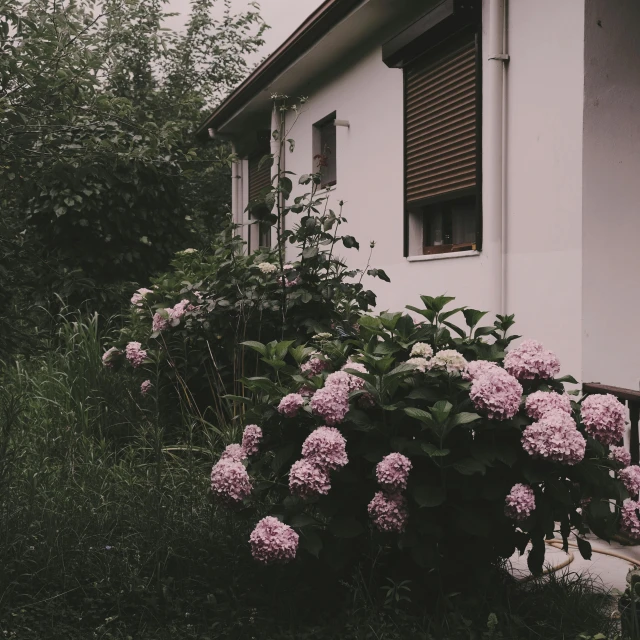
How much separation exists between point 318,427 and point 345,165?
20.8 feet

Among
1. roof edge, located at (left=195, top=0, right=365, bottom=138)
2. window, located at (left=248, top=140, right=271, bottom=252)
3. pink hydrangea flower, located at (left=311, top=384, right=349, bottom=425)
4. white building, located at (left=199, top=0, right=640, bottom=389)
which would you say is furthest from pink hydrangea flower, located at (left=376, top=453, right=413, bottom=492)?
window, located at (left=248, top=140, right=271, bottom=252)

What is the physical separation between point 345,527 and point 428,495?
368mm

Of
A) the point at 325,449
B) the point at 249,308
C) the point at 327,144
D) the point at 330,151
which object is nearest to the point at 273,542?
the point at 325,449

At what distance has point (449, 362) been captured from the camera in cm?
358

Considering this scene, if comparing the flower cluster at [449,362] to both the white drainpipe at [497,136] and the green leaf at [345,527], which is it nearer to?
the green leaf at [345,527]

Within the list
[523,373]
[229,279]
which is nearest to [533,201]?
[229,279]

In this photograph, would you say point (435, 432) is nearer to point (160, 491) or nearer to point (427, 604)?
point (427, 604)

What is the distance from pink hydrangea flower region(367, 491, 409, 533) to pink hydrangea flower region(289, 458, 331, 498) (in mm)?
200

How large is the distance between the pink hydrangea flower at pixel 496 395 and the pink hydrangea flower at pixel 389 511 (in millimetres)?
493

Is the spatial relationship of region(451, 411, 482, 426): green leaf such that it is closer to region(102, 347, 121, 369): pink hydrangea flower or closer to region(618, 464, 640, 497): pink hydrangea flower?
region(618, 464, 640, 497): pink hydrangea flower

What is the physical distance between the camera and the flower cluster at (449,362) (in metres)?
3.57

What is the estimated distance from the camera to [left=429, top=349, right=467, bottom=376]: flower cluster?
357 cm

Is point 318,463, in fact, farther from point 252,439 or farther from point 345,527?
point 252,439

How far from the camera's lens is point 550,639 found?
3395mm
